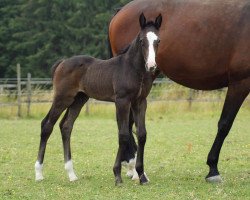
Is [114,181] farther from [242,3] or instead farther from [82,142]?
[82,142]

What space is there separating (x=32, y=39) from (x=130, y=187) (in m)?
42.7

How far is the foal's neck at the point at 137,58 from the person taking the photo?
6.80m

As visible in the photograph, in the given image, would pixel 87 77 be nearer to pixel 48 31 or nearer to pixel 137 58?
pixel 137 58

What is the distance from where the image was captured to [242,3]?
7484 millimetres

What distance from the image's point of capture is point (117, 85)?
689 cm

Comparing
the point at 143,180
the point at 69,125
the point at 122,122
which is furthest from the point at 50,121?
the point at 143,180

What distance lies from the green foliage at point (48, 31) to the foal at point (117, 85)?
37.4 meters

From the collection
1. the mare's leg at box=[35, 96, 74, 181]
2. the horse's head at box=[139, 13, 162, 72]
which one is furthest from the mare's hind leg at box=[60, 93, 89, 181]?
the horse's head at box=[139, 13, 162, 72]

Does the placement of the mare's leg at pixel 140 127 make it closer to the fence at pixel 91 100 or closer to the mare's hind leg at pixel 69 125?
the mare's hind leg at pixel 69 125

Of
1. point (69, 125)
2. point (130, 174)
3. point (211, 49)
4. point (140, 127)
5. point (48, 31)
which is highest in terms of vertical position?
point (211, 49)

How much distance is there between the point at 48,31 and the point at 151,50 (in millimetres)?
42553

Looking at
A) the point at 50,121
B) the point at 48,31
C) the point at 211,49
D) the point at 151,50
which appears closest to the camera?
the point at 151,50

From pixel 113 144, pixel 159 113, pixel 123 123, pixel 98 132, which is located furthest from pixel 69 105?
pixel 159 113

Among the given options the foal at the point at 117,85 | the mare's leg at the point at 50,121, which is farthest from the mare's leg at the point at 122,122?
the mare's leg at the point at 50,121
